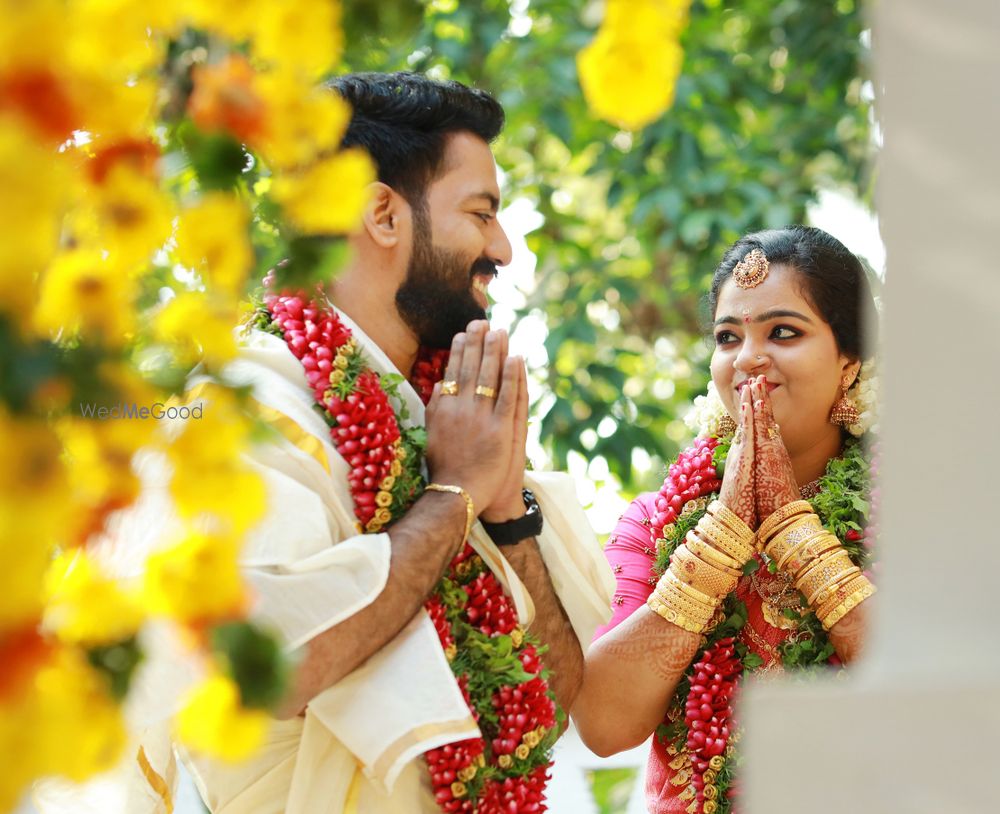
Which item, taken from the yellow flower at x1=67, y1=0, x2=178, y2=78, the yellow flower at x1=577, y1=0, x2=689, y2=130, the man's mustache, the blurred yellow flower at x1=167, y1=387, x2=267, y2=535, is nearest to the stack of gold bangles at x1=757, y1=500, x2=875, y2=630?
the man's mustache

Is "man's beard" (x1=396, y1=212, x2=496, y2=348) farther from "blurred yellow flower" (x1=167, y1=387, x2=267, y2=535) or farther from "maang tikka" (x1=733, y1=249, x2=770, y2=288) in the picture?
"blurred yellow flower" (x1=167, y1=387, x2=267, y2=535)

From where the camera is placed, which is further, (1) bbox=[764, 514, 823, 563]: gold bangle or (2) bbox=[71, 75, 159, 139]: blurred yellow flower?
(1) bbox=[764, 514, 823, 563]: gold bangle

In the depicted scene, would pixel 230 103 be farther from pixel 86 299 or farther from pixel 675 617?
pixel 675 617

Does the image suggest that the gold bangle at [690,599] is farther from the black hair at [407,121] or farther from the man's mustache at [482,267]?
the black hair at [407,121]

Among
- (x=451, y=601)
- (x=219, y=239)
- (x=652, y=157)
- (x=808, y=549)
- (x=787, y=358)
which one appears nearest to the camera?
(x=219, y=239)

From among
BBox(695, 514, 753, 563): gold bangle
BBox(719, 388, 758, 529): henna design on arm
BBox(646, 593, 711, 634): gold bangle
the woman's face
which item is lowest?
BBox(646, 593, 711, 634): gold bangle

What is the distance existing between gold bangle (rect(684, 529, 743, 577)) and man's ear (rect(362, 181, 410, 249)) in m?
0.97

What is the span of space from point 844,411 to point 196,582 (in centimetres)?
244

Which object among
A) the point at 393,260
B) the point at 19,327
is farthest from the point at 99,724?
the point at 393,260

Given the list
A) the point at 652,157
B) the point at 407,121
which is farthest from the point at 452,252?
the point at 652,157

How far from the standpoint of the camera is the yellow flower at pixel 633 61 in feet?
3.52

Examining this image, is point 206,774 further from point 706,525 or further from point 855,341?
point 855,341

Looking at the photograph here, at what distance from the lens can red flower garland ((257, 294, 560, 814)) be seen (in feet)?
8.23

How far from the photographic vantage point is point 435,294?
2.94m
